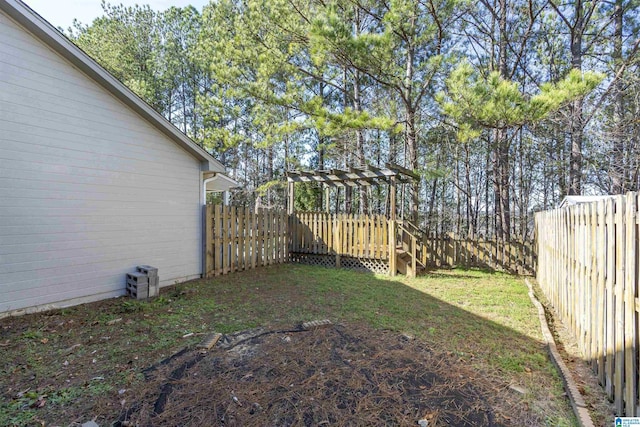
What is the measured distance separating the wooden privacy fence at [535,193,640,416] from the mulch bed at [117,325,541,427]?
2.30ft

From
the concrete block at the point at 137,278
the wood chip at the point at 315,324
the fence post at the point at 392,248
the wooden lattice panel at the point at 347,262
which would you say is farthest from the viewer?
the wooden lattice panel at the point at 347,262

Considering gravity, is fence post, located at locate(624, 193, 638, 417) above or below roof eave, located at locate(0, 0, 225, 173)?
below

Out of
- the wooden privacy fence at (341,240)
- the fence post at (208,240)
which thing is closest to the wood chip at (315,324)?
the fence post at (208,240)

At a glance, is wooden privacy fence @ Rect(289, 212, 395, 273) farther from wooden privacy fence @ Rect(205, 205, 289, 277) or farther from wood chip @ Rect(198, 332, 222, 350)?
wood chip @ Rect(198, 332, 222, 350)

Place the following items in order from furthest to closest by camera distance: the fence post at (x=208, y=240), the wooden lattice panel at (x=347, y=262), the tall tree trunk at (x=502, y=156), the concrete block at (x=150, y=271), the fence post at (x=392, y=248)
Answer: the tall tree trunk at (x=502, y=156)
the wooden lattice panel at (x=347, y=262)
the fence post at (x=392, y=248)
the fence post at (x=208, y=240)
the concrete block at (x=150, y=271)

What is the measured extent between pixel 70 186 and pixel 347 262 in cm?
655

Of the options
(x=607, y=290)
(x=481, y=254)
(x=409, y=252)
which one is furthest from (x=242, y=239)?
(x=607, y=290)

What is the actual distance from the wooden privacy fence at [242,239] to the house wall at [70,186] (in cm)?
96

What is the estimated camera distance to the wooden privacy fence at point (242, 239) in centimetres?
752


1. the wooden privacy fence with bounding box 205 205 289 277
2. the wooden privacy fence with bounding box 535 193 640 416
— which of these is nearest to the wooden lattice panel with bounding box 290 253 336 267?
the wooden privacy fence with bounding box 205 205 289 277

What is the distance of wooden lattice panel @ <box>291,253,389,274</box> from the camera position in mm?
8511

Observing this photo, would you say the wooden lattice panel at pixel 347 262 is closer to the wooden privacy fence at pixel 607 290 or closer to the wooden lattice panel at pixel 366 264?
the wooden lattice panel at pixel 366 264

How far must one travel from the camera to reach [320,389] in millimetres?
2592

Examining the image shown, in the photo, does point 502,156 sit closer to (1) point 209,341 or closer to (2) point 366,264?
(2) point 366,264
